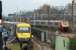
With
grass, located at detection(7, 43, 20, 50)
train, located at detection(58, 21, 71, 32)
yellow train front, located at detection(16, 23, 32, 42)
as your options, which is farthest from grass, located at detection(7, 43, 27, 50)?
train, located at detection(58, 21, 71, 32)

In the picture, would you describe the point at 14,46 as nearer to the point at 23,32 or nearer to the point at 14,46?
the point at 14,46

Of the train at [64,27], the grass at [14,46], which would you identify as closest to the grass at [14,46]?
the grass at [14,46]

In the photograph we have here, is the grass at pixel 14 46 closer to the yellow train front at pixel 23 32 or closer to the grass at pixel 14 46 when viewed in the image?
the grass at pixel 14 46

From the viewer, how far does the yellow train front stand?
24.1 ft

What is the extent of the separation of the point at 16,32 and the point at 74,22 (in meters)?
1.70

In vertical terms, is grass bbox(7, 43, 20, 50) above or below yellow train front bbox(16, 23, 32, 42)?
below

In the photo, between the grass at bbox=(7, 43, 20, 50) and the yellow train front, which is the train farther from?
the grass at bbox=(7, 43, 20, 50)

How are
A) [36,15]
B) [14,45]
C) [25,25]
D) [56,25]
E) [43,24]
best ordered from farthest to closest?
[36,15] → [43,24] → [56,25] → [25,25] → [14,45]

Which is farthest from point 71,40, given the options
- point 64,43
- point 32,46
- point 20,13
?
point 20,13

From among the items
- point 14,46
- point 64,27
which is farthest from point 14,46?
point 64,27

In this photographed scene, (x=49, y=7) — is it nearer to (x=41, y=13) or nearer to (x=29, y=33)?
(x=41, y=13)

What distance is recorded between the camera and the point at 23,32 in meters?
7.55

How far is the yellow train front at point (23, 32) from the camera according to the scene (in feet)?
24.1

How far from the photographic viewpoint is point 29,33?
755cm
